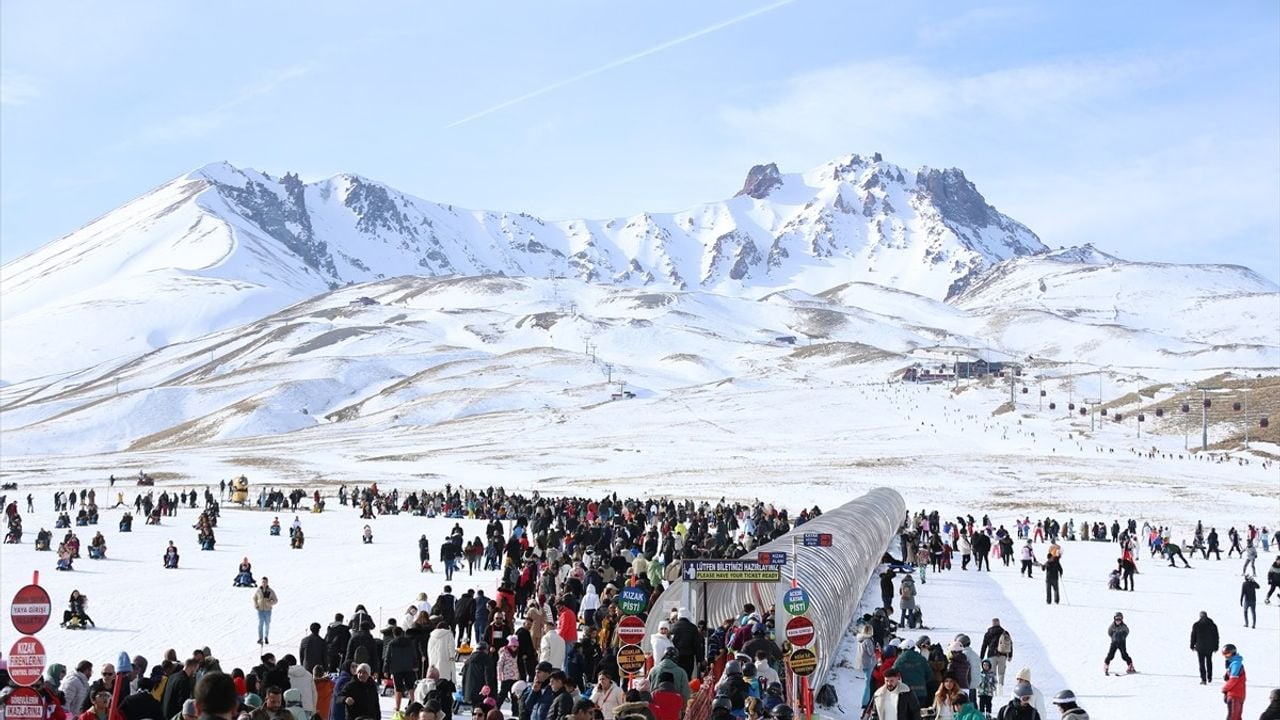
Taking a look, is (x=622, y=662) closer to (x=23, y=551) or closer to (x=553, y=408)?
(x=23, y=551)

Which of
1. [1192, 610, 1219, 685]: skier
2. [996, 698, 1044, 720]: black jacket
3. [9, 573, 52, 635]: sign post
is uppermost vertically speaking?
[9, 573, 52, 635]: sign post

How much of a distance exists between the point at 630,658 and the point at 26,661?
259 inches

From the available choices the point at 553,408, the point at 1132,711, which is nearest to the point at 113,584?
the point at 1132,711

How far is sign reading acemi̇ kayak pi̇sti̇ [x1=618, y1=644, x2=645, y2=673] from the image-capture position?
15.1m

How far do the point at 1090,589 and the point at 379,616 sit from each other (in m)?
18.2

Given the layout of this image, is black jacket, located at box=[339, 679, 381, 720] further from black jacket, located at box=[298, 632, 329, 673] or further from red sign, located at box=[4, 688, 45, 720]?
black jacket, located at box=[298, 632, 329, 673]

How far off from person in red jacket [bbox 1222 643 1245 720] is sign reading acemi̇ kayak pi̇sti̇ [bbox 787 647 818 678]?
6.09 m

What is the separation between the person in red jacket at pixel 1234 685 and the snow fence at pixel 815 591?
549 cm

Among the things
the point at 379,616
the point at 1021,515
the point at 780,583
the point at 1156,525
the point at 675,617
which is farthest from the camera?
the point at 1021,515

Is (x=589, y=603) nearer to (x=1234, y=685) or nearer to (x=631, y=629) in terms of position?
(x=631, y=629)

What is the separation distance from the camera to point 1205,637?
2038 centimetres

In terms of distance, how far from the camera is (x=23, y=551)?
41.8m

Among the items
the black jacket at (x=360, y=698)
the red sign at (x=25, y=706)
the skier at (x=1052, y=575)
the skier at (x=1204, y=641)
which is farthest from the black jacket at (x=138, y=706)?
the skier at (x=1052, y=575)

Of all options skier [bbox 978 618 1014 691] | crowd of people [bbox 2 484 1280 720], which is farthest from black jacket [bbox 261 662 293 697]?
skier [bbox 978 618 1014 691]
